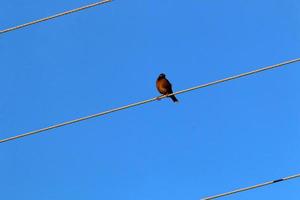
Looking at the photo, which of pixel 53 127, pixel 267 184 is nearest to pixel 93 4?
pixel 53 127

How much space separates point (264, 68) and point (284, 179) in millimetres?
1161

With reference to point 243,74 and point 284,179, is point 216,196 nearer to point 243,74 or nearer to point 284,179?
point 284,179

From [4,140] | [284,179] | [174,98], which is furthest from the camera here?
[174,98]

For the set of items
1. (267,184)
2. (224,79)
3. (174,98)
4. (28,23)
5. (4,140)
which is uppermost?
(174,98)

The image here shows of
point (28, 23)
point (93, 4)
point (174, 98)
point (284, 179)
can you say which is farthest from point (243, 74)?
point (174, 98)

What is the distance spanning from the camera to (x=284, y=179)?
7.52 m

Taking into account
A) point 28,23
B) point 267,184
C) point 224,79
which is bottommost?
point 267,184

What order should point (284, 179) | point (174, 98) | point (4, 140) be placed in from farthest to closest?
point (174, 98)
point (4, 140)
point (284, 179)

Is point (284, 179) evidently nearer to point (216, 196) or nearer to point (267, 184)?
point (267, 184)

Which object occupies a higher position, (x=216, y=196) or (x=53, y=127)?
(x=53, y=127)

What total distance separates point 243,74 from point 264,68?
0.22m

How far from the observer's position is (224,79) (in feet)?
26.1

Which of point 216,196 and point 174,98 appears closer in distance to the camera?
point 216,196

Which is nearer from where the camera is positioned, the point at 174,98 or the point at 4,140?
the point at 4,140
